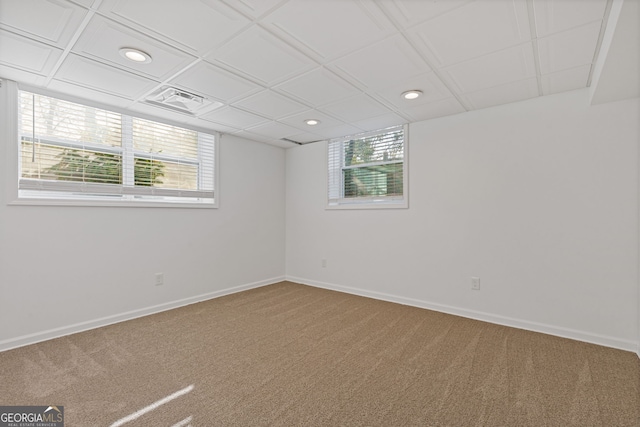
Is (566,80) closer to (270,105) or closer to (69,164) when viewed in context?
(270,105)

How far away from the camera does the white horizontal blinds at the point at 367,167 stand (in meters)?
3.95

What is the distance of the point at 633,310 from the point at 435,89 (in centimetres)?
258

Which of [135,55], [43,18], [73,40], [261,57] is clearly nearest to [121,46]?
[135,55]

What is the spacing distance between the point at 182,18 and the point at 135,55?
636 millimetres

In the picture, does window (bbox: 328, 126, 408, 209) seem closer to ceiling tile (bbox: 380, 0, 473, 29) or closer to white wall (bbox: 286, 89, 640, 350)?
white wall (bbox: 286, 89, 640, 350)

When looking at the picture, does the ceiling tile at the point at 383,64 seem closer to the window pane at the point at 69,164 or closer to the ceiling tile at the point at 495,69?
the ceiling tile at the point at 495,69

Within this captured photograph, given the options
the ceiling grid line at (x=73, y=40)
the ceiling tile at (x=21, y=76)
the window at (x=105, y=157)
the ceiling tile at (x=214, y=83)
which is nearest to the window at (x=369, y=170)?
the window at (x=105, y=157)

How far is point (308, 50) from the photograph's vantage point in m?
2.12

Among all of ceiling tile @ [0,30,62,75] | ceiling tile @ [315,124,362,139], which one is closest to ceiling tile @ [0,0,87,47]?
ceiling tile @ [0,30,62,75]

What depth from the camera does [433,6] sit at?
167 centimetres

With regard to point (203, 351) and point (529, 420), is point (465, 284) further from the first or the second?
point (203, 351)

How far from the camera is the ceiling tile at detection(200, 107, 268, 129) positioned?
10.9ft

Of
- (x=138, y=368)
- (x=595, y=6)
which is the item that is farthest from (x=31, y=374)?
(x=595, y=6)

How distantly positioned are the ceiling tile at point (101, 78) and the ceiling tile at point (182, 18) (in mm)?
760
